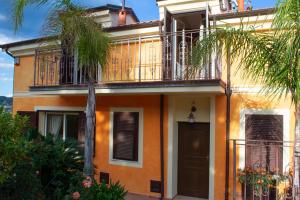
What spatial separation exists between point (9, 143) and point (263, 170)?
227 inches

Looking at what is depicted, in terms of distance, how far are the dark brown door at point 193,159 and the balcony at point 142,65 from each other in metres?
1.71

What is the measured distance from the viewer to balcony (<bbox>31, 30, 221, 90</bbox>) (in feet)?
25.6

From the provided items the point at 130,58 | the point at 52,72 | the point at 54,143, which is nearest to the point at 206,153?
the point at 130,58

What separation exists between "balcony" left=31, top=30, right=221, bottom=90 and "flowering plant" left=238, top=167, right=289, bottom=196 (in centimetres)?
245

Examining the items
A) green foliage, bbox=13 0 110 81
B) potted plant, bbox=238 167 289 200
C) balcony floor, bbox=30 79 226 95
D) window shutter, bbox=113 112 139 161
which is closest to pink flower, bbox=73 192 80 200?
green foliage, bbox=13 0 110 81

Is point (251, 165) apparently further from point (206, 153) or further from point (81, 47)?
point (81, 47)

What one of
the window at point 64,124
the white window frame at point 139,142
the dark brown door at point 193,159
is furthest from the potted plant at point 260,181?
the window at point 64,124

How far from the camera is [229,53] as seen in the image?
5156 millimetres

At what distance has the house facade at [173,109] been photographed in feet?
24.1

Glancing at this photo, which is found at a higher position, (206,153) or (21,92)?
(21,92)

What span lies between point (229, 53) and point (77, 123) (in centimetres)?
694

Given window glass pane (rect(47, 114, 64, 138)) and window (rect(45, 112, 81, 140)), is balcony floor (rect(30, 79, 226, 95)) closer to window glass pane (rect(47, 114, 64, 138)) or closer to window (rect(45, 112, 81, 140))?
window (rect(45, 112, 81, 140))

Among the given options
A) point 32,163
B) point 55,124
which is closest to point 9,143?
point 32,163

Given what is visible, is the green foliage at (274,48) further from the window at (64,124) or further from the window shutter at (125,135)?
the window at (64,124)
